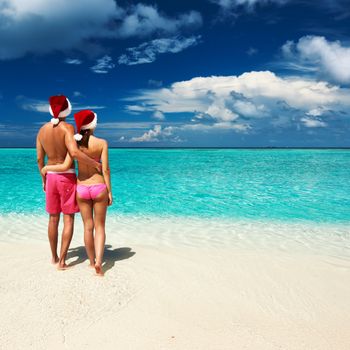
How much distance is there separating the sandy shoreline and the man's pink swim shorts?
86cm

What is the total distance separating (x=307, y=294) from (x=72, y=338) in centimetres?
276

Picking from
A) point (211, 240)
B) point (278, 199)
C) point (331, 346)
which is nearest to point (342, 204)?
point (278, 199)

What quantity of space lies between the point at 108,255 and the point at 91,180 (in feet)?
5.51

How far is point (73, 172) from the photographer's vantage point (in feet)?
13.8

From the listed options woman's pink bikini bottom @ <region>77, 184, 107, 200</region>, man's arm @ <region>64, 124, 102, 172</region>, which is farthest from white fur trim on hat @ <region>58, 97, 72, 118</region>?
woman's pink bikini bottom @ <region>77, 184, 107, 200</region>

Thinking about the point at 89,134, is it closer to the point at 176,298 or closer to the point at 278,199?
the point at 176,298

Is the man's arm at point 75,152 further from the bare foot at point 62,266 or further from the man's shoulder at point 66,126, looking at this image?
the bare foot at point 62,266

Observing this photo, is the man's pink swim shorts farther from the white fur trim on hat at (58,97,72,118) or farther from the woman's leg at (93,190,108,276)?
the white fur trim on hat at (58,97,72,118)

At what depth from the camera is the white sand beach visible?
2.87 metres

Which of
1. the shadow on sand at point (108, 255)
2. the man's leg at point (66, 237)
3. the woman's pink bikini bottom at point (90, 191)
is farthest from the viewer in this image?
the shadow on sand at point (108, 255)

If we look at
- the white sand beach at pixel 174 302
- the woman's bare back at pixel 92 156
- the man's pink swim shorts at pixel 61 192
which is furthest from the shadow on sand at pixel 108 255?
the woman's bare back at pixel 92 156

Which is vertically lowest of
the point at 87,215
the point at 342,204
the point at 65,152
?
the point at 342,204

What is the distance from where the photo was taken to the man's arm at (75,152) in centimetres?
381

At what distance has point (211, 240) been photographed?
6.67 m
